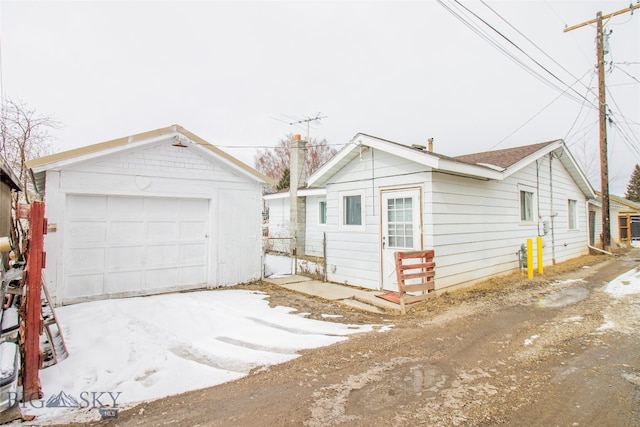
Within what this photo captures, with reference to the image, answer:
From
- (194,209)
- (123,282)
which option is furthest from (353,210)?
(123,282)

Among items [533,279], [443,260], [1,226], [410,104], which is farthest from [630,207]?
[1,226]

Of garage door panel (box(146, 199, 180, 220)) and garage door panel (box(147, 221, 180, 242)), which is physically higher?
garage door panel (box(146, 199, 180, 220))

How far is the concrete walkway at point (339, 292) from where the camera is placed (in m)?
6.49

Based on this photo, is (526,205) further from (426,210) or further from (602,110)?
(602,110)

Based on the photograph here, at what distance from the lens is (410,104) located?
15.9m

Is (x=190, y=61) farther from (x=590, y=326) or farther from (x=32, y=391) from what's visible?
(x=590, y=326)

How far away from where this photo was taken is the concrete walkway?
649cm

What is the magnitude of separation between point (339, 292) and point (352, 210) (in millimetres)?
2268

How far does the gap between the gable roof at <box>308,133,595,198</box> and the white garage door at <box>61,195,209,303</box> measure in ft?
11.4

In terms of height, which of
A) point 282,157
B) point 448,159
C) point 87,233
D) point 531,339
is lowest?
point 531,339

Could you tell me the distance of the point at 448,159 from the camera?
23.0 ft

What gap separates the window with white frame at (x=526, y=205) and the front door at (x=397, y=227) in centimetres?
519

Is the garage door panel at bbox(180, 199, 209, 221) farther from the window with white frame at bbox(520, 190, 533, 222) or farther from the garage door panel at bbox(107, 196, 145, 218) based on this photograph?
the window with white frame at bbox(520, 190, 533, 222)

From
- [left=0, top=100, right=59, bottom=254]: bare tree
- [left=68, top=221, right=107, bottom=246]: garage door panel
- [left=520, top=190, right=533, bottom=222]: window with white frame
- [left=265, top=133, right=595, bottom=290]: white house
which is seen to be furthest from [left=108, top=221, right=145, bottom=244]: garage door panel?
[left=520, top=190, right=533, bottom=222]: window with white frame
